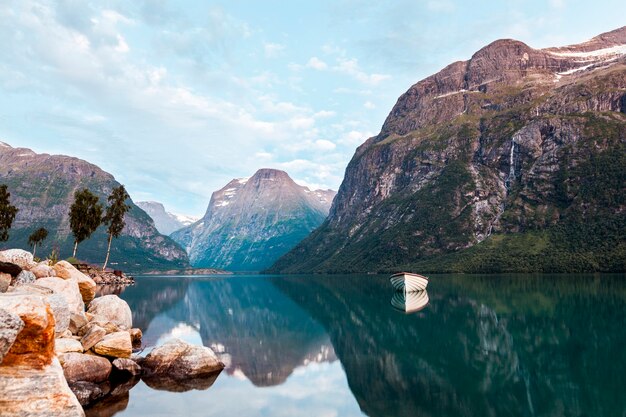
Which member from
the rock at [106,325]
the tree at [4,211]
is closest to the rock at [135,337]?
the rock at [106,325]

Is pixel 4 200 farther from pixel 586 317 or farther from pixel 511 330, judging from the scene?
pixel 586 317

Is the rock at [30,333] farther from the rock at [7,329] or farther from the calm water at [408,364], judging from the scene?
the calm water at [408,364]

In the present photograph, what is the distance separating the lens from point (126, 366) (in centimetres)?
2748

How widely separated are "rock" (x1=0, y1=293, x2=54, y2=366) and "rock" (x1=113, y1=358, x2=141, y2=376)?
14.2 meters

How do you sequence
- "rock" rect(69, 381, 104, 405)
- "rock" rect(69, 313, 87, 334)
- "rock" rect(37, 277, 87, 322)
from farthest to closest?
1. "rock" rect(37, 277, 87, 322)
2. "rock" rect(69, 313, 87, 334)
3. "rock" rect(69, 381, 104, 405)

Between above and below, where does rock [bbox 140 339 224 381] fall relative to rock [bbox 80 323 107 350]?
below

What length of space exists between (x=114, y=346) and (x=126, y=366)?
1655mm

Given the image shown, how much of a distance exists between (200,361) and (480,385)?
18.0m

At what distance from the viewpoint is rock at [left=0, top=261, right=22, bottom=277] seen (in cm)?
2787

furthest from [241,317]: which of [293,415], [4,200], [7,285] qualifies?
[4,200]

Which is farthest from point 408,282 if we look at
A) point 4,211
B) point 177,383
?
point 4,211

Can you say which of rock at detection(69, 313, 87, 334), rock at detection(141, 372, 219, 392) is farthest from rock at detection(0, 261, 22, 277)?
rock at detection(141, 372, 219, 392)

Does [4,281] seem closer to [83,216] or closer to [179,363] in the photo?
[179,363]

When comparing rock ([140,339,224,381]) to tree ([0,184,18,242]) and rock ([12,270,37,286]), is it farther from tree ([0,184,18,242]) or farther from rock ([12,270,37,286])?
tree ([0,184,18,242])
